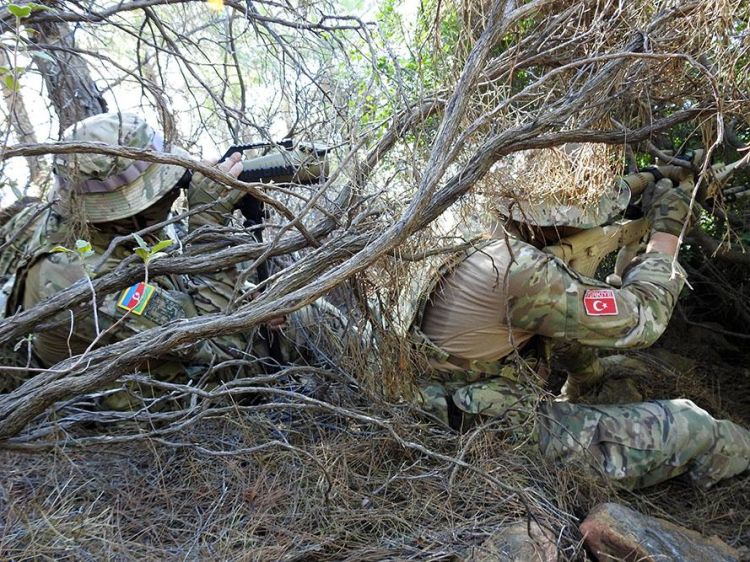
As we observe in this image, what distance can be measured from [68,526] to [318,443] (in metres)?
0.98

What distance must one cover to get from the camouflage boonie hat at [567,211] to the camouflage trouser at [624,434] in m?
0.73

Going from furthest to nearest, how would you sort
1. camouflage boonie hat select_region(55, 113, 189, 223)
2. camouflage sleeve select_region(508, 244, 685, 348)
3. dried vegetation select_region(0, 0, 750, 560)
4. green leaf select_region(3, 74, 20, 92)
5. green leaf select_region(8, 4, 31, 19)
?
1. camouflage boonie hat select_region(55, 113, 189, 223)
2. camouflage sleeve select_region(508, 244, 685, 348)
3. dried vegetation select_region(0, 0, 750, 560)
4. green leaf select_region(3, 74, 20, 92)
5. green leaf select_region(8, 4, 31, 19)

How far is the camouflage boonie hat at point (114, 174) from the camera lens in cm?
288

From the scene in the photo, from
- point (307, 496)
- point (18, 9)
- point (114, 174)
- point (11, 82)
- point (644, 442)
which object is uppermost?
point (18, 9)

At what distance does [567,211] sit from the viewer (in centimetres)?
276

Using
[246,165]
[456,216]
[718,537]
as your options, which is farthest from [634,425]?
[246,165]

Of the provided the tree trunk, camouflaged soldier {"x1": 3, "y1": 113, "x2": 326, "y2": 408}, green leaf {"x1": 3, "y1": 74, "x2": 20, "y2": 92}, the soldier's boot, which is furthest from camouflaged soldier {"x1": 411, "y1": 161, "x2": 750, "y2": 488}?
the tree trunk

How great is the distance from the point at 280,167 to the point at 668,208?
5.75 feet

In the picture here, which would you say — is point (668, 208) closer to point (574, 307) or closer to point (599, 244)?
point (599, 244)

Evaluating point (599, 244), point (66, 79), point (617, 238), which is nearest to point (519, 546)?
point (599, 244)

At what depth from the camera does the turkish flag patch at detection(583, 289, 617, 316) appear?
2621 millimetres

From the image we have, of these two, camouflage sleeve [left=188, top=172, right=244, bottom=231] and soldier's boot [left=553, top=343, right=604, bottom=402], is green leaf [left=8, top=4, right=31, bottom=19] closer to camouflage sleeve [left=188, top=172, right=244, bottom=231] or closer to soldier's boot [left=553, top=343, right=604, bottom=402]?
camouflage sleeve [left=188, top=172, right=244, bottom=231]

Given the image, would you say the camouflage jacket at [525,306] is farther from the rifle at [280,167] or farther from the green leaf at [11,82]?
the green leaf at [11,82]

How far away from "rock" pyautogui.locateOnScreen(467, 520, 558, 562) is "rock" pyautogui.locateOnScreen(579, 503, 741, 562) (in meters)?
0.15
